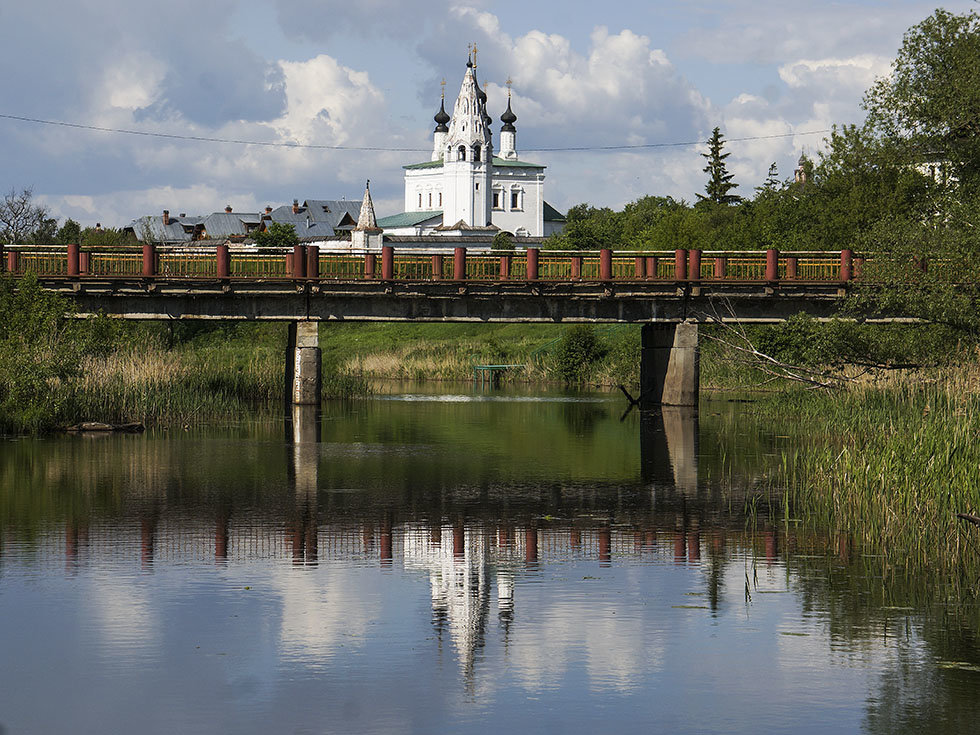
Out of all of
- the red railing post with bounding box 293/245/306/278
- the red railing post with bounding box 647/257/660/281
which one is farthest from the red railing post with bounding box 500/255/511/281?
the red railing post with bounding box 293/245/306/278

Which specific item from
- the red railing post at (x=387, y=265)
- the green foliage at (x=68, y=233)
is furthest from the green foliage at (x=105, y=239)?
the red railing post at (x=387, y=265)

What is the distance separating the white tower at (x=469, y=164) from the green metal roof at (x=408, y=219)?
1.95m

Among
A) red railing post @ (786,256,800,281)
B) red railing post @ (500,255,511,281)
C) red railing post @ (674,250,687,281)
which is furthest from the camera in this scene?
red railing post @ (674,250,687,281)

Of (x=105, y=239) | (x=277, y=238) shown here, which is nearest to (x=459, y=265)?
(x=105, y=239)

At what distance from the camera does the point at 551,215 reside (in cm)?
18612

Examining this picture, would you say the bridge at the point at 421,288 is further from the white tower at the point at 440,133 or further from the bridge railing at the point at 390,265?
the white tower at the point at 440,133

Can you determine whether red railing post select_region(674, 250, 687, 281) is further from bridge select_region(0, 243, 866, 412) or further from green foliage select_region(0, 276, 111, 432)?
green foliage select_region(0, 276, 111, 432)

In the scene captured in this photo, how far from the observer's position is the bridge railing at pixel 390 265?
137 feet

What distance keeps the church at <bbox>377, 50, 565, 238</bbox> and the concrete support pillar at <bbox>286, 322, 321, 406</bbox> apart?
12393cm

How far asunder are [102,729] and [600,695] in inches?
149

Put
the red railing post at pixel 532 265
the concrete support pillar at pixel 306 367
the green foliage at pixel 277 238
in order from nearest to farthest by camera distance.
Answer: the red railing post at pixel 532 265, the concrete support pillar at pixel 306 367, the green foliage at pixel 277 238

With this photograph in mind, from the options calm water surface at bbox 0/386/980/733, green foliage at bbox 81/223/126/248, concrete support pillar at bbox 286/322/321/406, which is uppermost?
green foliage at bbox 81/223/126/248

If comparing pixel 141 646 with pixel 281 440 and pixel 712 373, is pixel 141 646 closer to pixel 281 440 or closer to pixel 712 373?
pixel 281 440

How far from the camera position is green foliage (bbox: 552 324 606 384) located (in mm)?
66125
